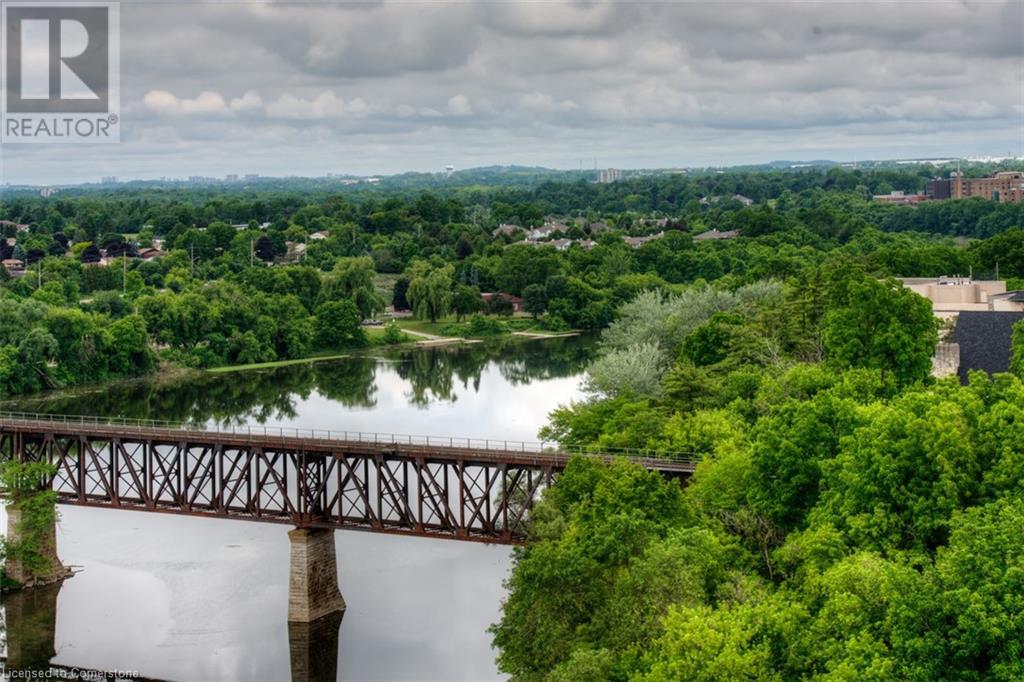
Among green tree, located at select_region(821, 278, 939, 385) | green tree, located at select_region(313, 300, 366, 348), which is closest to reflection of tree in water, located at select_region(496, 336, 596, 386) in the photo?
green tree, located at select_region(313, 300, 366, 348)

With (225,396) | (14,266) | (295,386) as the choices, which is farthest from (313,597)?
(14,266)

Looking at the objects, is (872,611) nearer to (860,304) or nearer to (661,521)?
(661,521)

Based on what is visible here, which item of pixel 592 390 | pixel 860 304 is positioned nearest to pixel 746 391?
pixel 860 304

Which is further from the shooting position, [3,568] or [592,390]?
[592,390]

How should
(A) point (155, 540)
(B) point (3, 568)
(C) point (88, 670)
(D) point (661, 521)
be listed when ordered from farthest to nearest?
(A) point (155, 540) → (B) point (3, 568) → (C) point (88, 670) → (D) point (661, 521)

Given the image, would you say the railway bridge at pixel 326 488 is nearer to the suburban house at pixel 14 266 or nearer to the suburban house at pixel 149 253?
the suburban house at pixel 14 266

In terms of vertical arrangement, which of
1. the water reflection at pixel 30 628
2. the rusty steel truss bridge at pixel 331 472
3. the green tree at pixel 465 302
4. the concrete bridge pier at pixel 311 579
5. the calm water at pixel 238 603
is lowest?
the water reflection at pixel 30 628

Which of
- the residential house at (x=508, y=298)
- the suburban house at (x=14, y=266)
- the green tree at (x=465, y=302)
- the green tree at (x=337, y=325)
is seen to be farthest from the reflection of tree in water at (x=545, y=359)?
the suburban house at (x=14, y=266)
